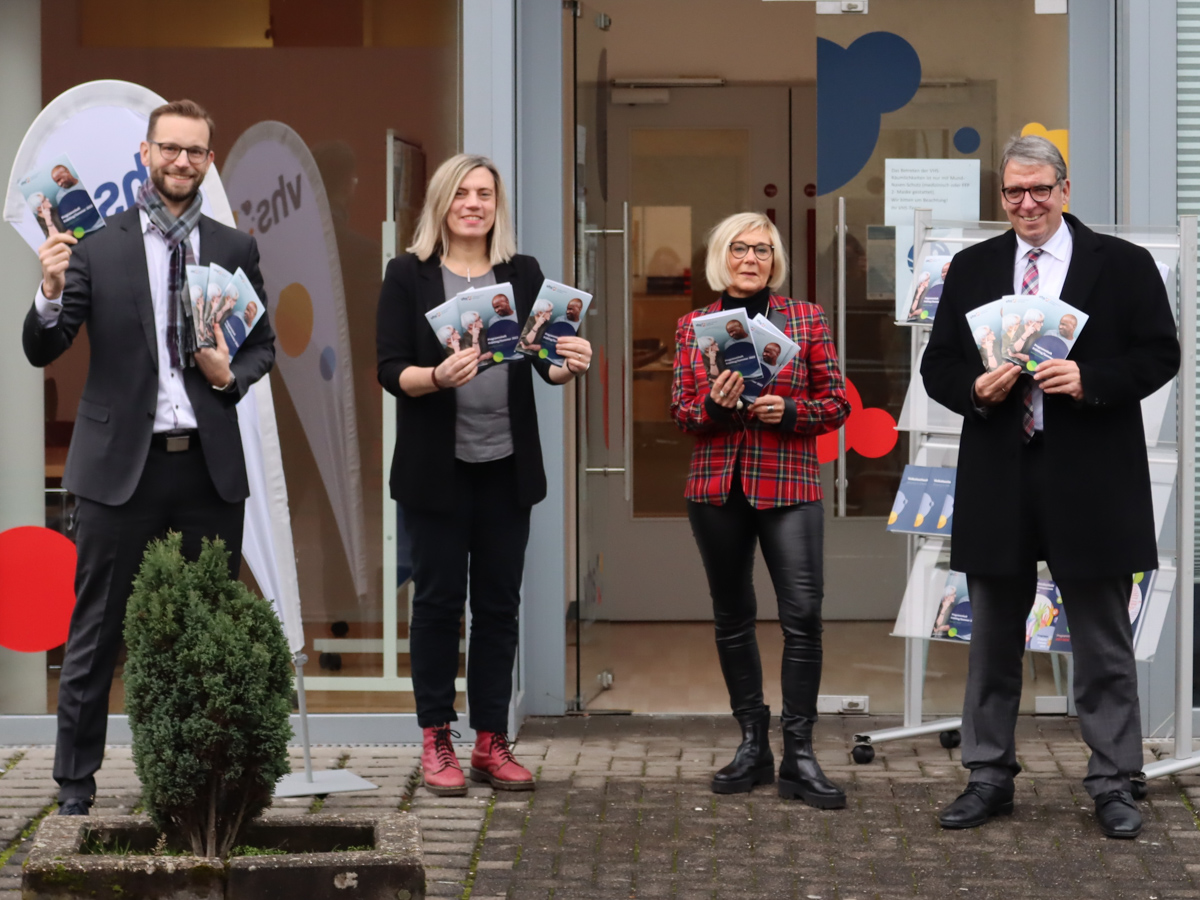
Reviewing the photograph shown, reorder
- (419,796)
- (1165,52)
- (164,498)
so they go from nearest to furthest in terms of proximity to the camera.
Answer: (164,498) → (419,796) → (1165,52)

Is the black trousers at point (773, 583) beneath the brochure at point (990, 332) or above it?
beneath

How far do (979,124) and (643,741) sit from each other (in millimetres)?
2654

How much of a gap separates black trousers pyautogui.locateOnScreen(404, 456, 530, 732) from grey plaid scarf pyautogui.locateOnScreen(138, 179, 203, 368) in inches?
36.7

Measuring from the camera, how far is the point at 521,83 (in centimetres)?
584

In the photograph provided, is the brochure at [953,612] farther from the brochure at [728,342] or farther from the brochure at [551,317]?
the brochure at [551,317]

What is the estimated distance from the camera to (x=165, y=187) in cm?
435

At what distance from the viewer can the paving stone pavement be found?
4.00 meters

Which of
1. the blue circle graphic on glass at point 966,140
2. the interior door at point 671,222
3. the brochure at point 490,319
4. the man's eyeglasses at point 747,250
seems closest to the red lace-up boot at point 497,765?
the brochure at point 490,319

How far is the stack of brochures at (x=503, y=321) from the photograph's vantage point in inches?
180

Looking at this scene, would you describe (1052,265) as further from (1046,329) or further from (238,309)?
(238,309)

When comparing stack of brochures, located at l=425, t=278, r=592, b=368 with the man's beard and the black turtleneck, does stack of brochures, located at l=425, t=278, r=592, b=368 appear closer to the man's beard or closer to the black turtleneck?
the black turtleneck

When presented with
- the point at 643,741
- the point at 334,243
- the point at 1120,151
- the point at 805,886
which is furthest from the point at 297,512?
the point at 1120,151

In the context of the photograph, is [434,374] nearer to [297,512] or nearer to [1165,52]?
[297,512]

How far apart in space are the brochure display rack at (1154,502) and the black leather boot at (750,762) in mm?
452
